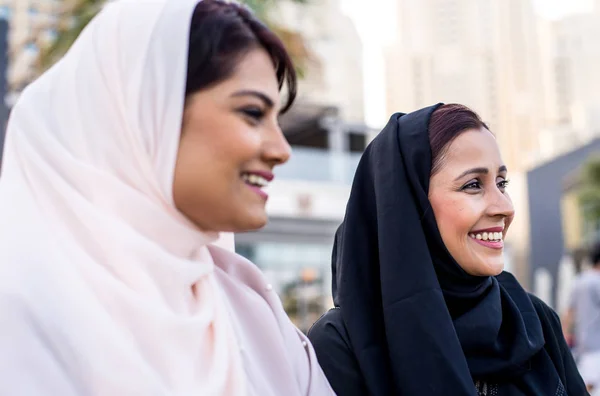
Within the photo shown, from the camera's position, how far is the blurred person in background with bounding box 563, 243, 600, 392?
554 cm

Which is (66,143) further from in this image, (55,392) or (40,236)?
(55,392)

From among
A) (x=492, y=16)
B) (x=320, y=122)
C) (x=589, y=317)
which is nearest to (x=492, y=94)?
(x=492, y=16)

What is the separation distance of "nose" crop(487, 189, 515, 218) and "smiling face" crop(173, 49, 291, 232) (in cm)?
78

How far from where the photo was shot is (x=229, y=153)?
5.05 feet

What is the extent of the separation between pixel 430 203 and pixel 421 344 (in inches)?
14.6

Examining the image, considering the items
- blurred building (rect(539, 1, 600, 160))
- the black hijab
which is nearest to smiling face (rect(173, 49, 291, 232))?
the black hijab

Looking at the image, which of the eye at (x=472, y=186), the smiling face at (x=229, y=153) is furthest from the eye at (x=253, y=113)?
the eye at (x=472, y=186)

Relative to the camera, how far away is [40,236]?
1.46 metres

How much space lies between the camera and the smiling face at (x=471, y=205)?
2.18m

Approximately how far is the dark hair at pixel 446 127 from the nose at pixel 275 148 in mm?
714

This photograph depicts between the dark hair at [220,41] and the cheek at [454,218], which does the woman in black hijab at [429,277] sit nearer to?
the cheek at [454,218]

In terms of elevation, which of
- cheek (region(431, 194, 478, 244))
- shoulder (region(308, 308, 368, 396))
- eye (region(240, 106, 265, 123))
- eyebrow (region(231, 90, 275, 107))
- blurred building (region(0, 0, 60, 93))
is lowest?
shoulder (region(308, 308, 368, 396))

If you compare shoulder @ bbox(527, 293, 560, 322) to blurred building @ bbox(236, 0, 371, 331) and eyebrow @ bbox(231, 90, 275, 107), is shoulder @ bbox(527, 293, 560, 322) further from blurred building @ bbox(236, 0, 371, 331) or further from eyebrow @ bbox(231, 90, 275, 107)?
blurred building @ bbox(236, 0, 371, 331)

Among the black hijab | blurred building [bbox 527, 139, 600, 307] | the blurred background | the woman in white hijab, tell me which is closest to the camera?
the woman in white hijab
